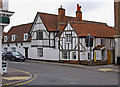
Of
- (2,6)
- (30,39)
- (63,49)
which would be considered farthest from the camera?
(30,39)

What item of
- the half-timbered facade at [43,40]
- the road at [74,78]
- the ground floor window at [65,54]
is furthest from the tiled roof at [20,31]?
the road at [74,78]

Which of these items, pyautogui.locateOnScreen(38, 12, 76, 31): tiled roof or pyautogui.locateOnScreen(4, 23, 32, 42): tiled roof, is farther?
pyautogui.locateOnScreen(4, 23, 32, 42): tiled roof

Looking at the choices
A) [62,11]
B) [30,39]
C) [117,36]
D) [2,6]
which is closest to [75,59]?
[117,36]

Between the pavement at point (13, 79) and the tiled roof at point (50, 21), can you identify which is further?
the tiled roof at point (50, 21)

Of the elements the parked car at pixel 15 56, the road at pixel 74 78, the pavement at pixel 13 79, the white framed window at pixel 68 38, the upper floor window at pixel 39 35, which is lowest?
the road at pixel 74 78

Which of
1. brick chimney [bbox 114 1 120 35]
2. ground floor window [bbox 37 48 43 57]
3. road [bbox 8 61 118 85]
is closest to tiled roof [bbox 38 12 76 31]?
ground floor window [bbox 37 48 43 57]

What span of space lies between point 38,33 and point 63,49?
642 centimetres

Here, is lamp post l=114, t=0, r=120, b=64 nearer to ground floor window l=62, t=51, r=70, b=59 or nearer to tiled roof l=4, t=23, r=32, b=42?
ground floor window l=62, t=51, r=70, b=59

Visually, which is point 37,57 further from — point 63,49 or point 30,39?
point 63,49

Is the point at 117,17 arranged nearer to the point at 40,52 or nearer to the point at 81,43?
the point at 81,43

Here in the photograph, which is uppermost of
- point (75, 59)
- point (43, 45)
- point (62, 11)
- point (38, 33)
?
point (62, 11)

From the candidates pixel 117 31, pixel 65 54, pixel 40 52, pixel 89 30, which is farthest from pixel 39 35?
pixel 117 31

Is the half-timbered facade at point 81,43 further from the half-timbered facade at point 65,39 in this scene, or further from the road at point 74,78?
the road at point 74,78

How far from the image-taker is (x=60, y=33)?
2912cm
